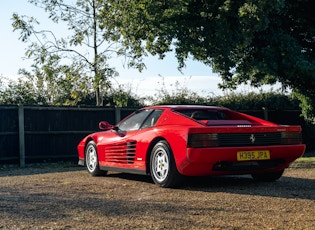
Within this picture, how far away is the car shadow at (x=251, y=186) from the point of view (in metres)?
6.75

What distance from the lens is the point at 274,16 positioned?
14.9 meters

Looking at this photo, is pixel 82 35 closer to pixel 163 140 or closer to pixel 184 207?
pixel 163 140

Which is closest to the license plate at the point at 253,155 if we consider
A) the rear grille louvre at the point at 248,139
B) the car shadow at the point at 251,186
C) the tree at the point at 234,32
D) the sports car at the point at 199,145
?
the sports car at the point at 199,145

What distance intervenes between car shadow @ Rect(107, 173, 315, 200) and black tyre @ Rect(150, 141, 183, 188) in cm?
18

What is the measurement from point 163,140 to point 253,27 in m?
7.41

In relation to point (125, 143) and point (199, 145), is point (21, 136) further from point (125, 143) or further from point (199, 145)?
point (199, 145)

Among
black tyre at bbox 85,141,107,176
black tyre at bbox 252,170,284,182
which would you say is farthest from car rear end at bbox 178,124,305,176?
black tyre at bbox 85,141,107,176

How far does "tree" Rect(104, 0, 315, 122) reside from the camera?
13789mm

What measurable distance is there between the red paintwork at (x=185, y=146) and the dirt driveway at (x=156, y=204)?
365mm

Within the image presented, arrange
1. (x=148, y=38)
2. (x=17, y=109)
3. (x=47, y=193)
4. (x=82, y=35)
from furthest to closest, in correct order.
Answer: (x=82, y=35) < (x=148, y=38) < (x=17, y=109) < (x=47, y=193)

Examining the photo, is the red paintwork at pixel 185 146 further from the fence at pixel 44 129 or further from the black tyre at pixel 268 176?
the fence at pixel 44 129

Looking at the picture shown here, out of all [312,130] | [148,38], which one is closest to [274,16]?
[148,38]

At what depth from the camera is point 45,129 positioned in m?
13.9

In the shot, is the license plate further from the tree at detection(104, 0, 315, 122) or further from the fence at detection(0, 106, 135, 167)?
the fence at detection(0, 106, 135, 167)
